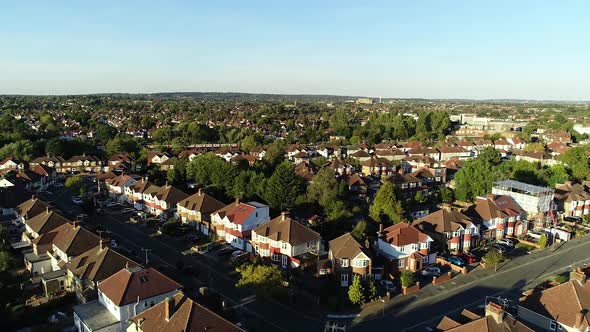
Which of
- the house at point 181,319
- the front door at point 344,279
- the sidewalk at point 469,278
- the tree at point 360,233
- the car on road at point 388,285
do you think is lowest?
the sidewalk at point 469,278

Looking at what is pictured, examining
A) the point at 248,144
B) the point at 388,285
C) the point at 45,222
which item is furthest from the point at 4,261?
the point at 248,144

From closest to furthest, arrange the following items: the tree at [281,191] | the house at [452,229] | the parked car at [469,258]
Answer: the parked car at [469,258] < the house at [452,229] < the tree at [281,191]

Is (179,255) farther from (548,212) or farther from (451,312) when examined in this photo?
(548,212)

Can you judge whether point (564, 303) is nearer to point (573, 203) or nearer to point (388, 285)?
point (388, 285)

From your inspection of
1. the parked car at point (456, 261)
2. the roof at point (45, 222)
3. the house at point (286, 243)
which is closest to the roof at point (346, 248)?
the house at point (286, 243)

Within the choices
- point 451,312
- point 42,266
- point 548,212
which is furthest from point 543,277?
point 42,266

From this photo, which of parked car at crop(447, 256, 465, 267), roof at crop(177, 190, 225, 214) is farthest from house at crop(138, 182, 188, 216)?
parked car at crop(447, 256, 465, 267)

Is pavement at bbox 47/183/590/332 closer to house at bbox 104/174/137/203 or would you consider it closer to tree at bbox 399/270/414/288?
tree at bbox 399/270/414/288

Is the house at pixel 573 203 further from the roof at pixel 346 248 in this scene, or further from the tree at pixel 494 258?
the roof at pixel 346 248
